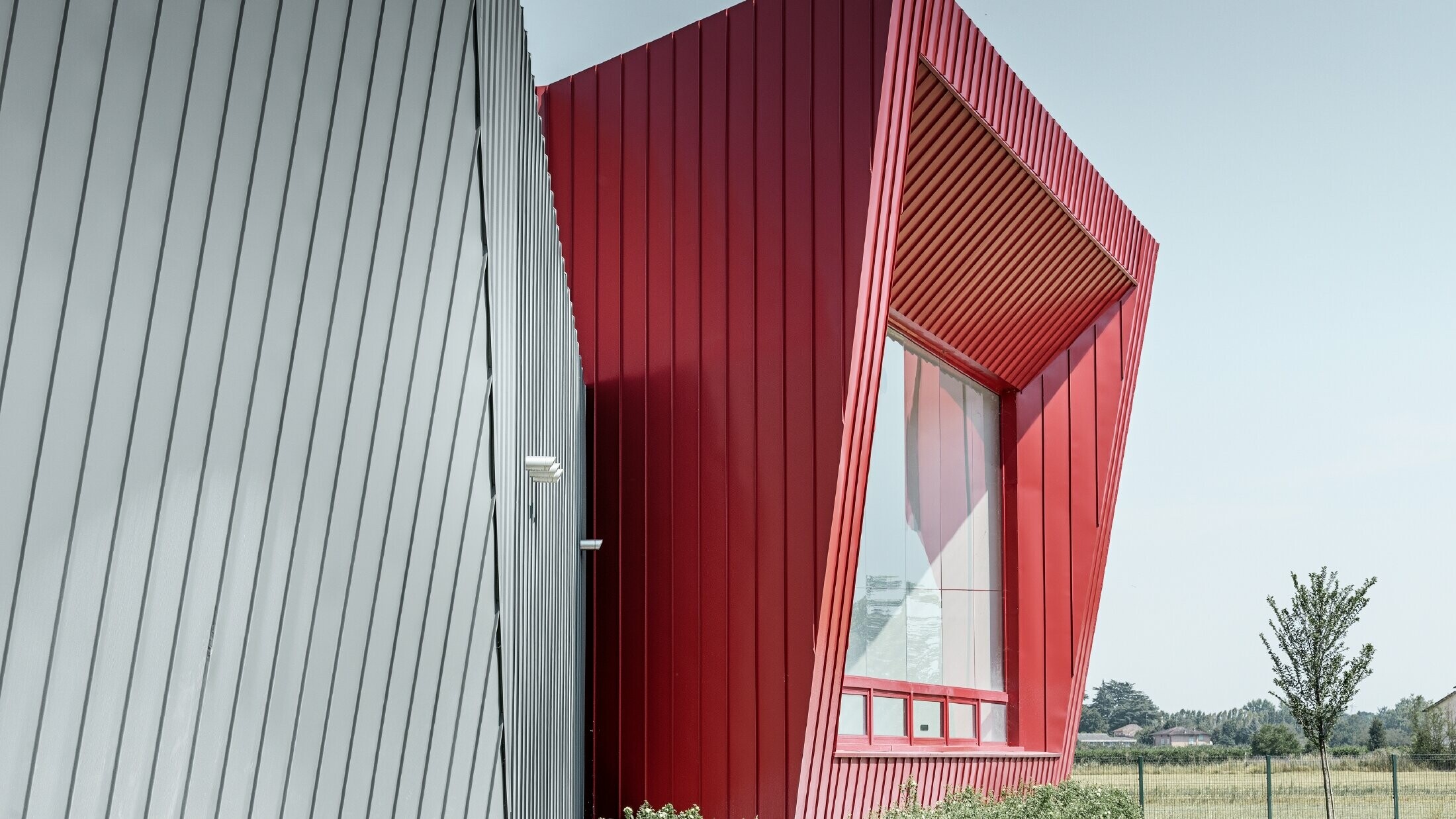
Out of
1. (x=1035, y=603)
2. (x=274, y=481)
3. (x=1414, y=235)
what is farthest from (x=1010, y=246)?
(x=1414, y=235)

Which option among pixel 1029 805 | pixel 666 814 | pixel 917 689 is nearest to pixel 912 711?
pixel 917 689

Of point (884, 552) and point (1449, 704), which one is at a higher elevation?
point (884, 552)

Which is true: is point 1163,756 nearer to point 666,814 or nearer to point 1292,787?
point 1292,787

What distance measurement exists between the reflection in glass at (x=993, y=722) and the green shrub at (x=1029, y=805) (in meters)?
0.75

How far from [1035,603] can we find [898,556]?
325 centimetres

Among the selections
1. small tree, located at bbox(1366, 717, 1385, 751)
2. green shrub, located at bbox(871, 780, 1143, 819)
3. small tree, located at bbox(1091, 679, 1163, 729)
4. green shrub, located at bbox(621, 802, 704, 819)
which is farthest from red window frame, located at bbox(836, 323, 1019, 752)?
small tree, located at bbox(1091, 679, 1163, 729)

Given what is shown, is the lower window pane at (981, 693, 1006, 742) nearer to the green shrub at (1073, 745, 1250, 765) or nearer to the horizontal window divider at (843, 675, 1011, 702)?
the horizontal window divider at (843, 675, 1011, 702)

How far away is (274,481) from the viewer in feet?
18.0

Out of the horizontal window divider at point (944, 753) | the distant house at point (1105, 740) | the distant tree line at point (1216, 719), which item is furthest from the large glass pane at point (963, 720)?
the distant house at point (1105, 740)

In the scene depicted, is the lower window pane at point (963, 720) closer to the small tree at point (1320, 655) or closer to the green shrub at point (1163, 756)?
the small tree at point (1320, 655)

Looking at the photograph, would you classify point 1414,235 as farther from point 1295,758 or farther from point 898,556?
point 898,556

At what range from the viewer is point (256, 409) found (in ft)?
17.7

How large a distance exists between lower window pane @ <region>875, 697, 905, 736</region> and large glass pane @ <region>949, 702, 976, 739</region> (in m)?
1.52

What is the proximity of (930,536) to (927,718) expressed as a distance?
199 centimetres
